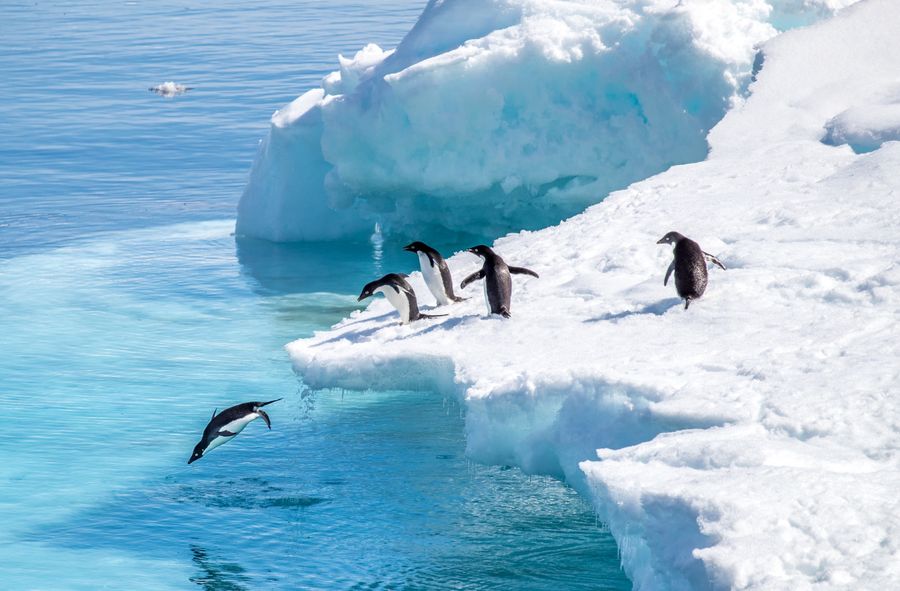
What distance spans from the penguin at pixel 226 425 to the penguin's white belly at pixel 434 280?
6.64 feet

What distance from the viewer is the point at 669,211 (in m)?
11.0

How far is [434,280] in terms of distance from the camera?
10.6m

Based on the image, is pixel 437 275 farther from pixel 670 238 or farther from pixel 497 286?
pixel 670 238

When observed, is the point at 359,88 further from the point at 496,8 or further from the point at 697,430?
the point at 697,430

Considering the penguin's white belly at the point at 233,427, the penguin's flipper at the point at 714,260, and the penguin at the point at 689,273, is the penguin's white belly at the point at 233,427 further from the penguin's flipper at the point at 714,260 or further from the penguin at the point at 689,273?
the penguin's flipper at the point at 714,260

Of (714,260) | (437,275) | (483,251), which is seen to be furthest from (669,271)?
(437,275)

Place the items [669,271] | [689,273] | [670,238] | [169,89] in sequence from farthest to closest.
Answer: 1. [169,89]
2. [670,238]
3. [669,271]
4. [689,273]

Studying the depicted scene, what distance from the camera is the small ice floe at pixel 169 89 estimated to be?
32.3m

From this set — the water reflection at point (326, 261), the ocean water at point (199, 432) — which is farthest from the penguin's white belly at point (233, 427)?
the water reflection at point (326, 261)

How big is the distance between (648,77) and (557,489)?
23.5ft

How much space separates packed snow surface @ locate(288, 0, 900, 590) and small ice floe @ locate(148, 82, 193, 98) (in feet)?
72.1

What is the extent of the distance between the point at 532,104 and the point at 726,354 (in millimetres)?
8125

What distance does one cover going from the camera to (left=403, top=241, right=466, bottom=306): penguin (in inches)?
411

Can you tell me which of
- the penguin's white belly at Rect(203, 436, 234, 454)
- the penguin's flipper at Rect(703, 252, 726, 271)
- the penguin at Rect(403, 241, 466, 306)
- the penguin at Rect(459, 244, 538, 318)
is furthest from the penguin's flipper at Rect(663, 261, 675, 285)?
the penguin's white belly at Rect(203, 436, 234, 454)
